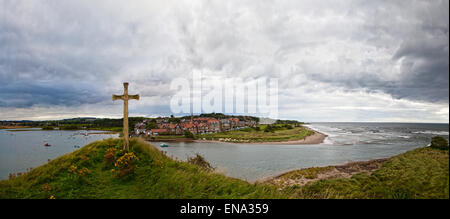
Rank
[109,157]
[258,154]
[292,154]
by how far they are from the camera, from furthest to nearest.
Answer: [258,154] < [292,154] < [109,157]

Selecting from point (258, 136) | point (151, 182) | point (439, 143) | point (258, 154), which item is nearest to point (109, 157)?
point (151, 182)

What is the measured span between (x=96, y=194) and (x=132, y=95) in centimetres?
369

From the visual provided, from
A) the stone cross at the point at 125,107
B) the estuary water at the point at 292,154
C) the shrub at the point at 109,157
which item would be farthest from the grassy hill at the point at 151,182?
the estuary water at the point at 292,154

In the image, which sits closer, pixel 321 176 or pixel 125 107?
pixel 125 107

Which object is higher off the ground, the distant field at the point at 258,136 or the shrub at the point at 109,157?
the shrub at the point at 109,157

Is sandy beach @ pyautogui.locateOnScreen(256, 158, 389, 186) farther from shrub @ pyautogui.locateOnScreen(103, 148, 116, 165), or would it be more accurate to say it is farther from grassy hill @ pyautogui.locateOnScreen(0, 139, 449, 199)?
shrub @ pyautogui.locateOnScreen(103, 148, 116, 165)

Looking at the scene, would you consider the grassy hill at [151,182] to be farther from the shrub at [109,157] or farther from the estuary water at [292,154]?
the estuary water at [292,154]

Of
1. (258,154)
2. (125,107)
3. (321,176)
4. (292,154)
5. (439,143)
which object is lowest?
(258,154)

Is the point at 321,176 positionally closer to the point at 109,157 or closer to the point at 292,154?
the point at 292,154

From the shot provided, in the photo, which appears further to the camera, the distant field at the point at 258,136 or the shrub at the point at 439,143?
the distant field at the point at 258,136

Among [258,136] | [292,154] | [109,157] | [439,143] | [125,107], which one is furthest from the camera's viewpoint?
[258,136]

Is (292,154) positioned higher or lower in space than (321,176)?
lower
